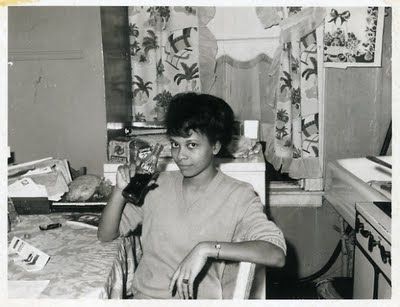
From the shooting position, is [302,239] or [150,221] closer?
[150,221]

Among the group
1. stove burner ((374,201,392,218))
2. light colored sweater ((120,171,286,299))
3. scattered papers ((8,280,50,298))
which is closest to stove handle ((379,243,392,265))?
stove burner ((374,201,392,218))

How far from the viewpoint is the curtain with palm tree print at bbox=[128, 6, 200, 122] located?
8.13 feet

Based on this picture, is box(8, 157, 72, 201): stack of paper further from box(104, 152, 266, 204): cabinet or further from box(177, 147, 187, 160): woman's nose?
box(177, 147, 187, 160): woman's nose

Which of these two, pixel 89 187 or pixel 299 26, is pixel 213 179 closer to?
pixel 89 187

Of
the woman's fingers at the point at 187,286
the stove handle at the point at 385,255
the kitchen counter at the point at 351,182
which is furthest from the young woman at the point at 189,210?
the kitchen counter at the point at 351,182

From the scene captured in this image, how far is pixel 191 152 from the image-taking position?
1385 millimetres

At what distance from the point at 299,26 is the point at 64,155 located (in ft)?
4.92

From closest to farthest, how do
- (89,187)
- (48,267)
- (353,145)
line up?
(48,267) < (89,187) < (353,145)

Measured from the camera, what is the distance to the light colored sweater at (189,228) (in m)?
1.38

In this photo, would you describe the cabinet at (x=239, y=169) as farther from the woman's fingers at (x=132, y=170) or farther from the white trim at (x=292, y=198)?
the woman's fingers at (x=132, y=170)

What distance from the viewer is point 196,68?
2.55 meters

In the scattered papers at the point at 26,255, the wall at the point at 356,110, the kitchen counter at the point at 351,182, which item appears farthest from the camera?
the wall at the point at 356,110

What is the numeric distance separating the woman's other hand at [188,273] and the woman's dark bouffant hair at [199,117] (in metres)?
0.40

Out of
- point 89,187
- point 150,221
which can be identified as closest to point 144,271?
point 150,221
